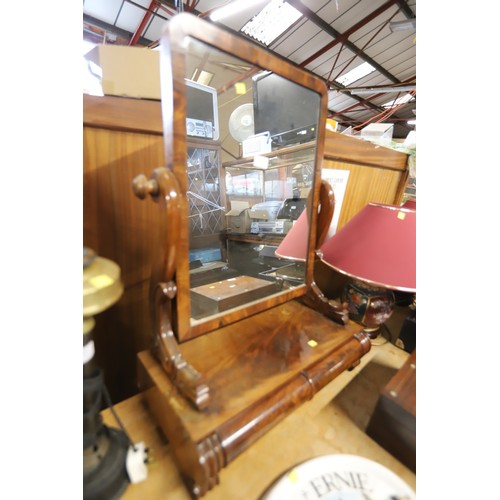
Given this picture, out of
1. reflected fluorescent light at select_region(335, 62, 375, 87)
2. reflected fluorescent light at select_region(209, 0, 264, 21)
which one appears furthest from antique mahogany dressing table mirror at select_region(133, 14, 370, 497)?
reflected fluorescent light at select_region(335, 62, 375, 87)

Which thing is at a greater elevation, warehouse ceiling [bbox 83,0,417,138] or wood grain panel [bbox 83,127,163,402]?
warehouse ceiling [bbox 83,0,417,138]

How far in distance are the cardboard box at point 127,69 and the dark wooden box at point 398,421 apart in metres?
0.89

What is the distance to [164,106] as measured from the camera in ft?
1.39

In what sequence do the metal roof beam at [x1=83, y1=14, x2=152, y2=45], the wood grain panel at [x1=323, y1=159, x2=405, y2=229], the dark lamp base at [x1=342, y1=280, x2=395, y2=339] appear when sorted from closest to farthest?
the dark lamp base at [x1=342, y1=280, x2=395, y2=339], the wood grain panel at [x1=323, y1=159, x2=405, y2=229], the metal roof beam at [x1=83, y1=14, x2=152, y2=45]

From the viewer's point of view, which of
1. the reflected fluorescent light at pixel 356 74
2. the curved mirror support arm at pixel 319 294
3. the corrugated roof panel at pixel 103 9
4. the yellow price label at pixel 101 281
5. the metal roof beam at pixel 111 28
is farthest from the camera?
the reflected fluorescent light at pixel 356 74

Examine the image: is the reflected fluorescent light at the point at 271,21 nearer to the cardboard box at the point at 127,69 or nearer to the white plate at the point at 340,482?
the cardboard box at the point at 127,69

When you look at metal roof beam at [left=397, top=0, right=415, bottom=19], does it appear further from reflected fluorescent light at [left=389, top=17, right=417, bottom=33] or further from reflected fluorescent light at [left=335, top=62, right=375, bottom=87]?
reflected fluorescent light at [left=335, top=62, right=375, bottom=87]

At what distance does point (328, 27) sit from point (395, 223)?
4008 millimetres

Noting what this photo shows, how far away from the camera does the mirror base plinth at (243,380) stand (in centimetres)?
37

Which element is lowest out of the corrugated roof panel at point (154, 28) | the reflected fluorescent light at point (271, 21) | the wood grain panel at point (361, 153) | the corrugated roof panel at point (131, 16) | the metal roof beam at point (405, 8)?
the wood grain panel at point (361, 153)

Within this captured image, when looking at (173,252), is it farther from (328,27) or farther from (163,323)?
(328,27)

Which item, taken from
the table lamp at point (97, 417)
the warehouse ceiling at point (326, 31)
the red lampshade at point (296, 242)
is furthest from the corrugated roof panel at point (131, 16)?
the table lamp at point (97, 417)

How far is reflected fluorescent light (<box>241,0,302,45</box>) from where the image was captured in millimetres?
2723
